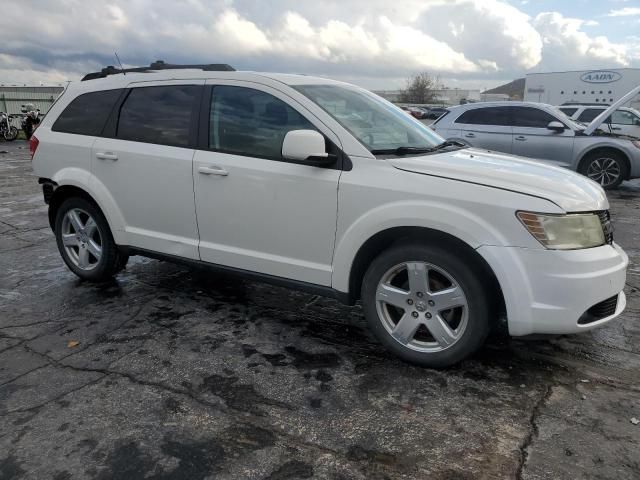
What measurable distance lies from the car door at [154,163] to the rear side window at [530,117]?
320 inches

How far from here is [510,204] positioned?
113 inches

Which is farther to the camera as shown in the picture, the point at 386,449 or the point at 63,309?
the point at 63,309

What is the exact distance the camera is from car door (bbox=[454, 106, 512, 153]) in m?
10.4

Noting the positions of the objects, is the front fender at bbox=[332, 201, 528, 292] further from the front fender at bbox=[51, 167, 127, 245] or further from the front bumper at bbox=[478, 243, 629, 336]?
the front fender at bbox=[51, 167, 127, 245]

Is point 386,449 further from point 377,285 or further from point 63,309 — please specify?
point 63,309

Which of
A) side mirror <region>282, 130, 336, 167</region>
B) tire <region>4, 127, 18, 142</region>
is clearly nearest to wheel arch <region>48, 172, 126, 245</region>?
side mirror <region>282, 130, 336, 167</region>

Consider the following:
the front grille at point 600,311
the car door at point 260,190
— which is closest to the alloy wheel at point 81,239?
the car door at point 260,190

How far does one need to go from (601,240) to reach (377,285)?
4.45 feet

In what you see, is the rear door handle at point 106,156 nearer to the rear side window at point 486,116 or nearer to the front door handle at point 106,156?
the front door handle at point 106,156

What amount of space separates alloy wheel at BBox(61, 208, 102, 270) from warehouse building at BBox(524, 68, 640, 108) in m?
37.1

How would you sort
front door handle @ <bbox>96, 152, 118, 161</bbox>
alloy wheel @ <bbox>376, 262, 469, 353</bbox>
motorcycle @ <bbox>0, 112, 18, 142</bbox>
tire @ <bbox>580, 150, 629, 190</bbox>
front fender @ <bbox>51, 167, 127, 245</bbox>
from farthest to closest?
motorcycle @ <bbox>0, 112, 18, 142</bbox>
tire @ <bbox>580, 150, 629, 190</bbox>
front fender @ <bbox>51, 167, 127, 245</bbox>
front door handle @ <bbox>96, 152, 118, 161</bbox>
alloy wheel @ <bbox>376, 262, 469, 353</bbox>

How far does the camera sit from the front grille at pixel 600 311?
297cm

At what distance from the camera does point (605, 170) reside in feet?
33.6

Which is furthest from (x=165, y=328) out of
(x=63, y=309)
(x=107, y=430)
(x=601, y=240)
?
(x=601, y=240)
